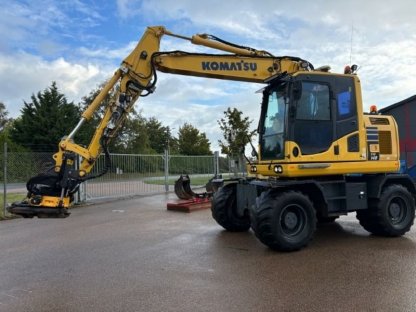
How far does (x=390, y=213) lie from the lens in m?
8.68

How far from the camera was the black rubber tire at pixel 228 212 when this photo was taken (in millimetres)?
9242

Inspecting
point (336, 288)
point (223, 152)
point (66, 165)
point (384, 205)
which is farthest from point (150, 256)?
point (223, 152)

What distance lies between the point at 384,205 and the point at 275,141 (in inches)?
99.6

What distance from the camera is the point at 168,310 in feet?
15.7

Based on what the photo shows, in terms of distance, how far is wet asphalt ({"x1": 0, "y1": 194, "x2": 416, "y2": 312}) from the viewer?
5.03 meters

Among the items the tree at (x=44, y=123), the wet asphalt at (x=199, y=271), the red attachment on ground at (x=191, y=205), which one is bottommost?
the wet asphalt at (x=199, y=271)

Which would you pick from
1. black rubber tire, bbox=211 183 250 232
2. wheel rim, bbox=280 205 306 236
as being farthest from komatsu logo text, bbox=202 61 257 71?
wheel rim, bbox=280 205 306 236

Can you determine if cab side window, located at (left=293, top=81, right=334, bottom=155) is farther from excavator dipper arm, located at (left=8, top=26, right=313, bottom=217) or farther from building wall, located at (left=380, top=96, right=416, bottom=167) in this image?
building wall, located at (left=380, top=96, right=416, bottom=167)

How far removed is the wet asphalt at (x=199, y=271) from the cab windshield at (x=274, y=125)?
1782 millimetres

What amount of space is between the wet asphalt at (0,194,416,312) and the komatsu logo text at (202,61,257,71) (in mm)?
3444

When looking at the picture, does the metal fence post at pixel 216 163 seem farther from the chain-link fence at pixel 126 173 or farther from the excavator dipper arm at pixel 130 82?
the excavator dipper arm at pixel 130 82

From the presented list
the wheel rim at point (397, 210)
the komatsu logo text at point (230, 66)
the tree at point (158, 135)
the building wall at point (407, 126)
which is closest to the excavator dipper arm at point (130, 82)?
the komatsu logo text at point (230, 66)


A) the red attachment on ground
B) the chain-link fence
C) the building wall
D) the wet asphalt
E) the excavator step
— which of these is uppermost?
the building wall

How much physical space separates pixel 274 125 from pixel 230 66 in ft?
5.05
